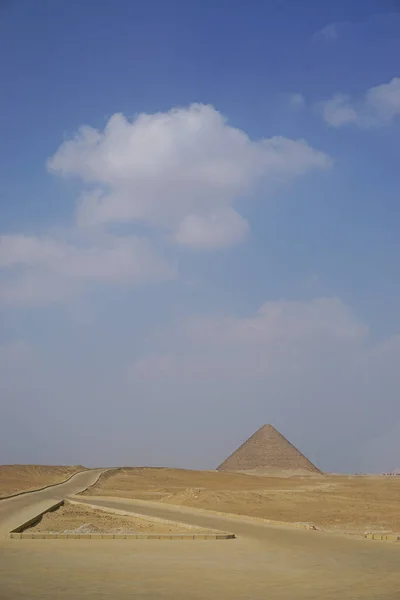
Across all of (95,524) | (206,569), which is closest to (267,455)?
(95,524)

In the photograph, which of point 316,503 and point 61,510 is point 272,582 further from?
point 316,503

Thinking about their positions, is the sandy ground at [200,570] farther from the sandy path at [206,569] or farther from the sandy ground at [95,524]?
the sandy ground at [95,524]

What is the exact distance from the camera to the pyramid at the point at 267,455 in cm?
10375

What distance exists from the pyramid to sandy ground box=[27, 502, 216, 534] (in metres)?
83.7

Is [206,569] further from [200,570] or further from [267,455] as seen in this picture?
[267,455]

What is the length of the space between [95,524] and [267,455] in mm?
89931

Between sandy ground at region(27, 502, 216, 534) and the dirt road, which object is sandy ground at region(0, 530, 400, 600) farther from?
sandy ground at region(27, 502, 216, 534)

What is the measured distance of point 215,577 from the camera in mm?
8820

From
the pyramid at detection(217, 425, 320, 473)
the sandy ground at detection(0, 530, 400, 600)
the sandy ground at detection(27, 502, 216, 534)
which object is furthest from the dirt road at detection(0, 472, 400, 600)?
the pyramid at detection(217, 425, 320, 473)

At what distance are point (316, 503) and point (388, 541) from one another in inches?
771

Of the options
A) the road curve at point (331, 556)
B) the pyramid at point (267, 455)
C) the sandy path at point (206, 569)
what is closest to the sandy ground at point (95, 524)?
the road curve at point (331, 556)

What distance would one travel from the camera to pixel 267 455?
105812mm

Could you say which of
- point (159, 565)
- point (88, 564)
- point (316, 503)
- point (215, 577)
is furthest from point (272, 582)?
point (316, 503)

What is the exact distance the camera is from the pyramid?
104 m
